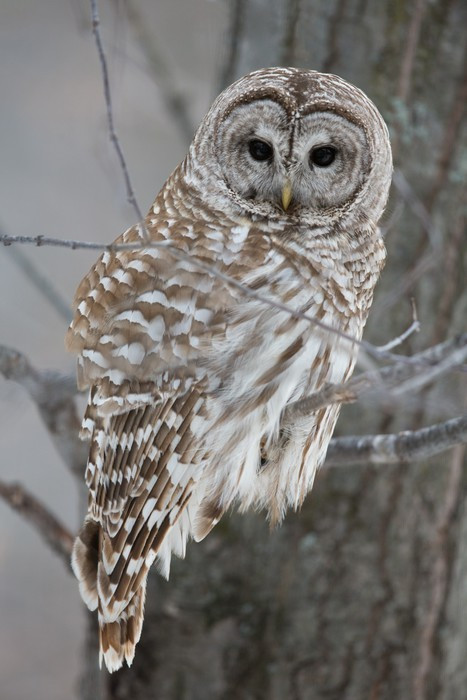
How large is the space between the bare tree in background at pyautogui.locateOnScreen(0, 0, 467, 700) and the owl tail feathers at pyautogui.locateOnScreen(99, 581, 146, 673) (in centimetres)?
63

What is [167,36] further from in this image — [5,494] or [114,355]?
[114,355]

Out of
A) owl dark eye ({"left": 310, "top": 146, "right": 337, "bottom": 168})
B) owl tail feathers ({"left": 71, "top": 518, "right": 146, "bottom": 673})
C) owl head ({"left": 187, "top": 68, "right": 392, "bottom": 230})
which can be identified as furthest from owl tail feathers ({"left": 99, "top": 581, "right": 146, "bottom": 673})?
owl dark eye ({"left": 310, "top": 146, "right": 337, "bottom": 168})

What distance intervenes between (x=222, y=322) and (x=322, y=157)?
17.1 inches

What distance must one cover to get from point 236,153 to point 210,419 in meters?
0.58

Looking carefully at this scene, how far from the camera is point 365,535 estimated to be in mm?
2682

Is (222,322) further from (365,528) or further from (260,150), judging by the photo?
(365,528)

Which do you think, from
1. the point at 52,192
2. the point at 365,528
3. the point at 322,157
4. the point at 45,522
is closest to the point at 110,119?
the point at 322,157

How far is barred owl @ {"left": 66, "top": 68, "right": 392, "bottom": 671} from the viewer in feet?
5.95

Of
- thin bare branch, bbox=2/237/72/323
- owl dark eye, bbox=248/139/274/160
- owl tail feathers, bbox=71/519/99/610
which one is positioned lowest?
owl tail feathers, bbox=71/519/99/610

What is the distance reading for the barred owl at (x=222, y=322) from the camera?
5.95 ft

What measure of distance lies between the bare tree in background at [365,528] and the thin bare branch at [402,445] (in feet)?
1.42

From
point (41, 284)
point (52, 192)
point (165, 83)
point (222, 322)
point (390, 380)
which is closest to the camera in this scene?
point (390, 380)

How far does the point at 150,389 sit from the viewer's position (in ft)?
6.01

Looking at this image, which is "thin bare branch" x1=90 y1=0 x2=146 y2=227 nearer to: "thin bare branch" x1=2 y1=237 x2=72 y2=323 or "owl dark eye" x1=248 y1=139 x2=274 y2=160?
"owl dark eye" x1=248 y1=139 x2=274 y2=160
